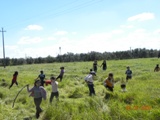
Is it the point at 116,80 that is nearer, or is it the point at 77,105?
the point at 77,105

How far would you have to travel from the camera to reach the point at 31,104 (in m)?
12.6

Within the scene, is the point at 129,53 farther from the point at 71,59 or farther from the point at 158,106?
the point at 158,106

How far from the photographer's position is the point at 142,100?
10.0 meters

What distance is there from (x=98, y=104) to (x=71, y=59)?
114m

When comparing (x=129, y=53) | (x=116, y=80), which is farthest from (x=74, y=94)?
(x=129, y=53)

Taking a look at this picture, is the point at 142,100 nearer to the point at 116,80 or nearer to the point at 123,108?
the point at 123,108

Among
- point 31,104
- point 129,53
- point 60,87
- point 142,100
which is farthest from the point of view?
point 129,53

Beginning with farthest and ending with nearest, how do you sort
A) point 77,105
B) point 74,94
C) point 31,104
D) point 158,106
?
point 74,94 < point 31,104 < point 77,105 < point 158,106

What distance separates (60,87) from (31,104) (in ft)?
18.8

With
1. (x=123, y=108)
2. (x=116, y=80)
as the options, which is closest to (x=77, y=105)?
(x=123, y=108)

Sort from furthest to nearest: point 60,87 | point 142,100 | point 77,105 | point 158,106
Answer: point 60,87, point 77,105, point 142,100, point 158,106

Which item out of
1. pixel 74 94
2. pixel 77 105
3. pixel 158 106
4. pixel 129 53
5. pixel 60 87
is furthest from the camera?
pixel 129 53

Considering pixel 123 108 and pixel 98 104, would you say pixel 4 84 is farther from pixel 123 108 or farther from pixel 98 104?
pixel 123 108

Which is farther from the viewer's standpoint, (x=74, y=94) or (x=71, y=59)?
(x=71, y=59)
